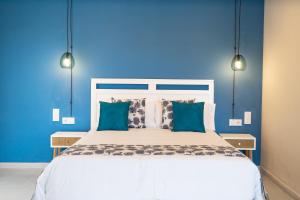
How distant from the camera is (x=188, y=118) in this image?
4.08 metres

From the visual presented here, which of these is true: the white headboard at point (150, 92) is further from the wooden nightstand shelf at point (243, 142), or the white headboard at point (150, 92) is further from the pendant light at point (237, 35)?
the wooden nightstand shelf at point (243, 142)

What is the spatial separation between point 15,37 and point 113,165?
9.25ft

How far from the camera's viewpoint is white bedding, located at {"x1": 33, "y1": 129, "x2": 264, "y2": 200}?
2.75m

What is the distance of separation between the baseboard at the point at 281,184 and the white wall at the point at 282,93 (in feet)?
0.06

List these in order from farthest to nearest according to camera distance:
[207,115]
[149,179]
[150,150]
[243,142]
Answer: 1. [207,115]
2. [243,142]
3. [150,150]
4. [149,179]

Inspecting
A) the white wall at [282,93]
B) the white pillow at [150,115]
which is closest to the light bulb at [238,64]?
the white wall at [282,93]

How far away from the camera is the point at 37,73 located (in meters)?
4.67

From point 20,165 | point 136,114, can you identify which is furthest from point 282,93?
point 20,165

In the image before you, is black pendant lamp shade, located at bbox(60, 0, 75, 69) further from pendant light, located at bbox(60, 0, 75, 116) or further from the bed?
the bed

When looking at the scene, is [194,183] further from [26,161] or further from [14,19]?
[14,19]

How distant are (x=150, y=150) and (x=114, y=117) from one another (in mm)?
1198

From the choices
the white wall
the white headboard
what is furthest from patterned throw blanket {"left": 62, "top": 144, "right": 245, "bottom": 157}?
the white headboard

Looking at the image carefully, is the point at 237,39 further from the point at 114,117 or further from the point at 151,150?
the point at 151,150

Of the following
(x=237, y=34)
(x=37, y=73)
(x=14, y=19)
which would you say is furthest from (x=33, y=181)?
(x=237, y=34)
